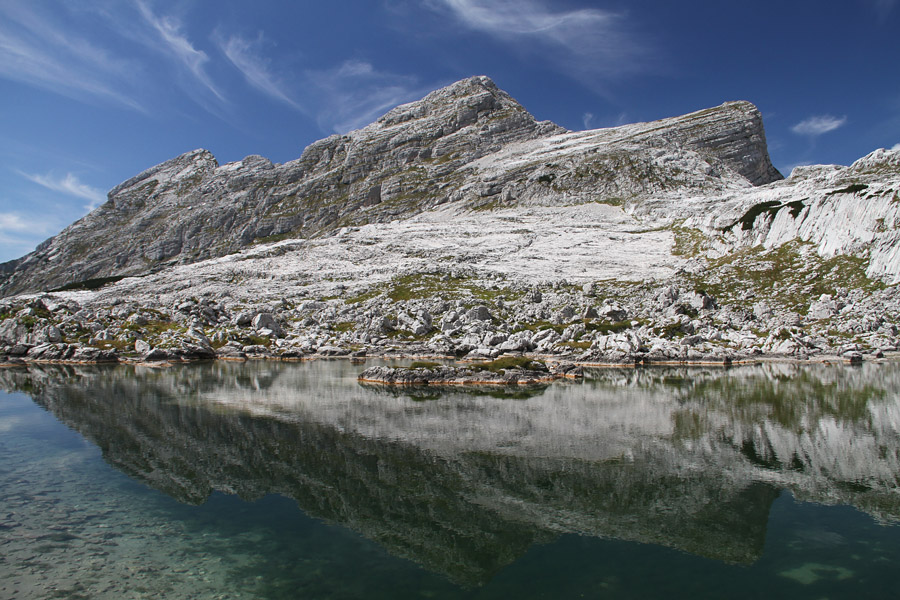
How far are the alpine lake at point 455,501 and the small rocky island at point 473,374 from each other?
50.3ft

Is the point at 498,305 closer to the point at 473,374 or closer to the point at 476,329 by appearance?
the point at 476,329

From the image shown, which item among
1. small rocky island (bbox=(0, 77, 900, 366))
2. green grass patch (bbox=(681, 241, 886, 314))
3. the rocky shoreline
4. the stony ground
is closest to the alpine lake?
small rocky island (bbox=(0, 77, 900, 366))

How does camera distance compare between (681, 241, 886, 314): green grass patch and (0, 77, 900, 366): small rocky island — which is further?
(681, 241, 886, 314): green grass patch

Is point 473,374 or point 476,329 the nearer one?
point 473,374

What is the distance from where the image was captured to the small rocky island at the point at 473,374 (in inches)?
2103

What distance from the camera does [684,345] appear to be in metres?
73.5

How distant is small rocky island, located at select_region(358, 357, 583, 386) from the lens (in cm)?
5341

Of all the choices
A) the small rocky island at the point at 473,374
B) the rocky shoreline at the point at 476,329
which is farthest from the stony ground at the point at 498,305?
the small rocky island at the point at 473,374

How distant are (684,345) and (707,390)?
3155cm

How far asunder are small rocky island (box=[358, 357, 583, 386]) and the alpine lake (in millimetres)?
15332

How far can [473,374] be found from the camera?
181 ft

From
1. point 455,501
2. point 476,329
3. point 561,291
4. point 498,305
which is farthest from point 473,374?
point 561,291

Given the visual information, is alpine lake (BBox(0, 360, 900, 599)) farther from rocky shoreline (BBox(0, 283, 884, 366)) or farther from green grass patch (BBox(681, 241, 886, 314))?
green grass patch (BBox(681, 241, 886, 314))

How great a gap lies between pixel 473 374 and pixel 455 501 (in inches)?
1449
